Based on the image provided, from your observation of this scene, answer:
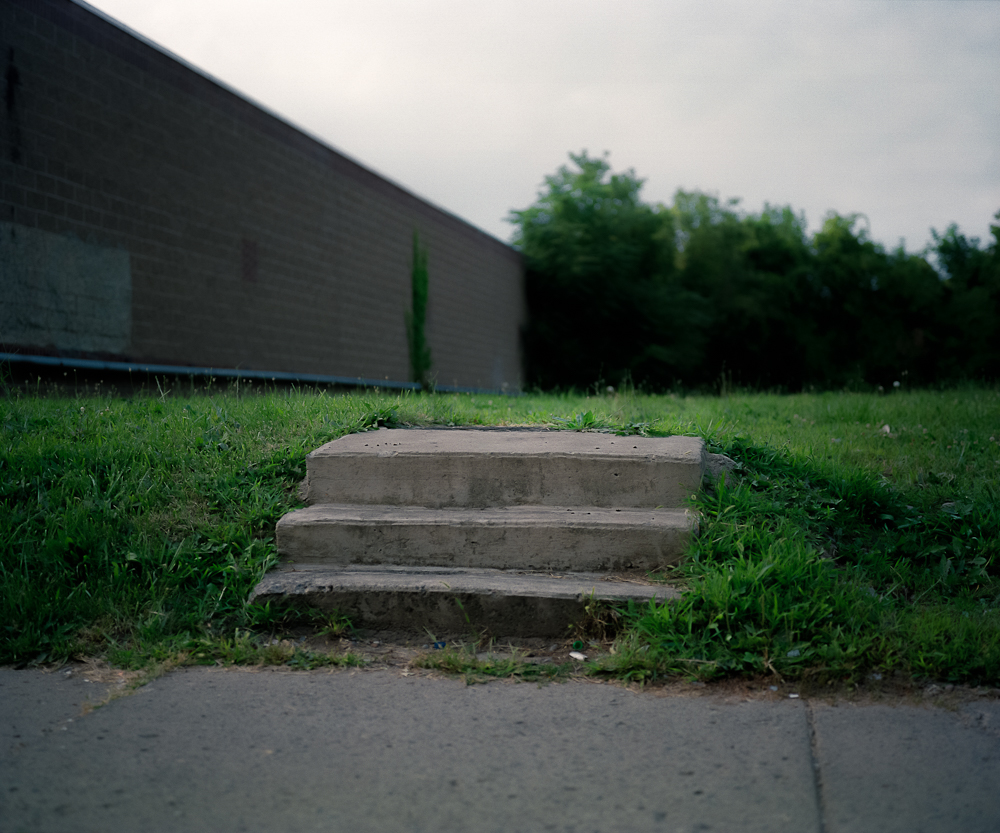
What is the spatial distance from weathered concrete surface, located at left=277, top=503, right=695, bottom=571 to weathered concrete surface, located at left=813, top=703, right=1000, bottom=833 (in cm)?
94

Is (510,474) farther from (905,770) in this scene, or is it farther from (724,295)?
(724,295)

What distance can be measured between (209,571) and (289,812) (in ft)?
4.93

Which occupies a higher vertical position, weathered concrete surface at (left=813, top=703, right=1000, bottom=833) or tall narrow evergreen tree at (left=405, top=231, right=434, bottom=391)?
tall narrow evergreen tree at (left=405, top=231, right=434, bottom=391)

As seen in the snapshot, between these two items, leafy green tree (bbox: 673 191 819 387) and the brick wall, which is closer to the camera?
the brick wall

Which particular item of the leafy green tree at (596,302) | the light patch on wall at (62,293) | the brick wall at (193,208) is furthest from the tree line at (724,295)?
the light patch on wall at (62,293)

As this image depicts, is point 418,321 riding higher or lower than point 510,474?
higher

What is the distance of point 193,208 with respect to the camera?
977 centimetres

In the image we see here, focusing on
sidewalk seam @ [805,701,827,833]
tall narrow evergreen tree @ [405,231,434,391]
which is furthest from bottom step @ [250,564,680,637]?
tall narrow evergreen tree @ [405,231,434,391]

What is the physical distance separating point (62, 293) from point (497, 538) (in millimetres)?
7059

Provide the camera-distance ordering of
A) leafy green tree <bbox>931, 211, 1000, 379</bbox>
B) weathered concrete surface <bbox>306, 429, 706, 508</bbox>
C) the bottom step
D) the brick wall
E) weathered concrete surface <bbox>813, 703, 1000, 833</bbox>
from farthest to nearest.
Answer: leafy green tree <bbox>931, 211, 1000, 379</bbox> → the brick wall → weathered concrete surface <bbox>306, 429, 706, 508</bbox> → the bottom step → weathered concrete surface <bbox>813, 703, 1000, 833</bbox>

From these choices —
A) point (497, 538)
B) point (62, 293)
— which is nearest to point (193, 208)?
point (62, 293)

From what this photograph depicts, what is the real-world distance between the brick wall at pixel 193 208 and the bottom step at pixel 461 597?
6416 millimetres

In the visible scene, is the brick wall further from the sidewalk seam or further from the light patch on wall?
the sidewalk seam

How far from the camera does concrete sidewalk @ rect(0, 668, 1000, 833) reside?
1648 mm
